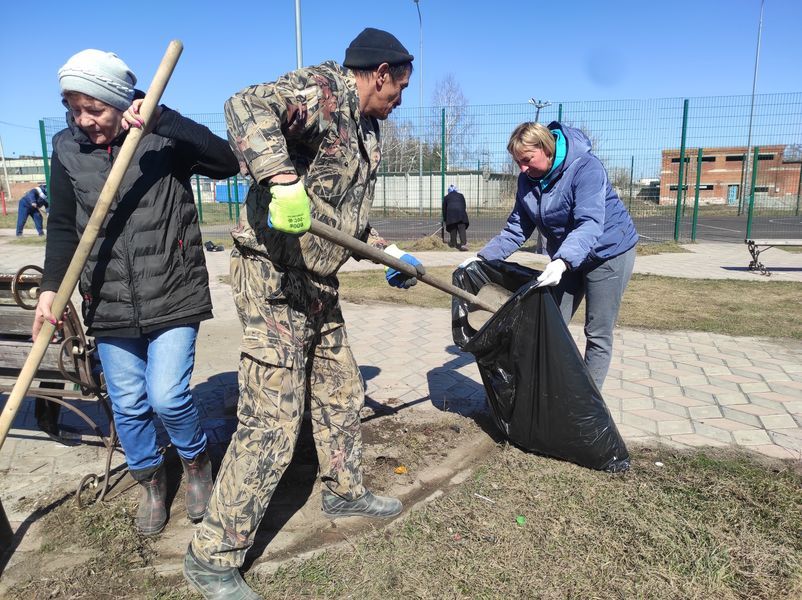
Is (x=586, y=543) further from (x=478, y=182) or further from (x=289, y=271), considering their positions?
(x=478, y=182)

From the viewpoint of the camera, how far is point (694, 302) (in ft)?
21.2

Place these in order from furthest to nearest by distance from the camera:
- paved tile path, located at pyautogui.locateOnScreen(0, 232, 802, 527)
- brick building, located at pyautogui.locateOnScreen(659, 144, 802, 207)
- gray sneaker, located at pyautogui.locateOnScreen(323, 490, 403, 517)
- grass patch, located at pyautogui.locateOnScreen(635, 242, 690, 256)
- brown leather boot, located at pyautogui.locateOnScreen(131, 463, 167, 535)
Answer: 1. brick building, located at pyautogui.locateOnScreen(659, 144, 802, 207)
2. grass patch, located at pyautogui.locateOnScreen(635, 242, 690, 256)
3. paved tile path, located at pyautogui.locateOnScreen(0, 232, 802, 527)
4. gray sneaker, located at pyautogui.locateOnScreen(323, 490, 403, 517)
5. brown leather boot, located at pyautogui.locateOnScreen(131, 463, 167, 535)

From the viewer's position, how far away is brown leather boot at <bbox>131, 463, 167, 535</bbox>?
2.29 metres

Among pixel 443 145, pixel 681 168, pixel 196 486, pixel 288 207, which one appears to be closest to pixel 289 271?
pixel 288 207

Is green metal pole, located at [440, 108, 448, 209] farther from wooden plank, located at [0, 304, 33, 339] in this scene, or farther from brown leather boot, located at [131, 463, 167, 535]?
brown leather boot, located at [131, 463, 167, 535]

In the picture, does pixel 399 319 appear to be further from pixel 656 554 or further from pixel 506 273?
pixel 656 554

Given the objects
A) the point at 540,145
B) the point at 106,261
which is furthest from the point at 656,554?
the point at 106,261

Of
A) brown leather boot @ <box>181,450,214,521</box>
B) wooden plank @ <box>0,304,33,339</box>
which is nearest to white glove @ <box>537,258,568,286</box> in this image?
brown leather boot @ <box>181,450,214,521</box>

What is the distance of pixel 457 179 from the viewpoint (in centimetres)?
1466

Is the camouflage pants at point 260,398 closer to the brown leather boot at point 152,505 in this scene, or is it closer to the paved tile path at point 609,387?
the brown leather boot at point 152,505

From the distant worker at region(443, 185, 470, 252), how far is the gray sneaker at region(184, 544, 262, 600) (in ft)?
34.3

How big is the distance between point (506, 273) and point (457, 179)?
38.7 ft

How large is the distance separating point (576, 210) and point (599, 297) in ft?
1.70

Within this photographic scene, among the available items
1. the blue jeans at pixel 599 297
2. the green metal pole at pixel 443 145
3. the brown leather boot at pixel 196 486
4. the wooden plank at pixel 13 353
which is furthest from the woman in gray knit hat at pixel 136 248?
the green metal pole at pixel 443 145
